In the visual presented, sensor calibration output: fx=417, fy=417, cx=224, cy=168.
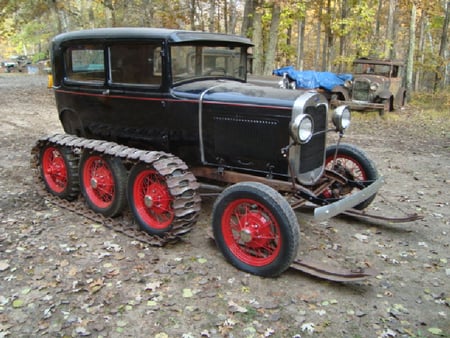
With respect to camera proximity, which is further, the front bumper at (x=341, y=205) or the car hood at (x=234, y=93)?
the car hood at (x=234, y=93)

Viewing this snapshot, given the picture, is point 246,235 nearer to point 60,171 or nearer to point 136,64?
point 136,64

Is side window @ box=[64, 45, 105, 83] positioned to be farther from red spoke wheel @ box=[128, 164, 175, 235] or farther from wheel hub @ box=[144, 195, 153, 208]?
wheel hub @ box=[144, 195, 153, 208]

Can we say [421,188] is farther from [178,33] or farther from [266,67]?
[266,67]

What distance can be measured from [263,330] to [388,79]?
42.6 ft

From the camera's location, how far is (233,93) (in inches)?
181

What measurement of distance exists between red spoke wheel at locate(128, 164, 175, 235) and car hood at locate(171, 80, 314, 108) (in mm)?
974

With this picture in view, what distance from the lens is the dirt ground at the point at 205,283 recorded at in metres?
3.33

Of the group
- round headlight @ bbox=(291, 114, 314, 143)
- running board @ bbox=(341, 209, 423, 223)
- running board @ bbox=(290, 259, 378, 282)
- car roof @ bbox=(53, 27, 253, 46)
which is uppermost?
car roof @ bbox=(53, 27, 253, 46)

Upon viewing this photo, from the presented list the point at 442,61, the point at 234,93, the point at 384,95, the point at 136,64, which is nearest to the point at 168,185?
the point at 234,93

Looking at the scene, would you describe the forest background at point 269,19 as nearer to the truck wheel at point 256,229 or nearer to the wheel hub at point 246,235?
the truck wheel at point 256,229

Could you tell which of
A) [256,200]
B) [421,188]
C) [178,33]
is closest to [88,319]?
[256,200]

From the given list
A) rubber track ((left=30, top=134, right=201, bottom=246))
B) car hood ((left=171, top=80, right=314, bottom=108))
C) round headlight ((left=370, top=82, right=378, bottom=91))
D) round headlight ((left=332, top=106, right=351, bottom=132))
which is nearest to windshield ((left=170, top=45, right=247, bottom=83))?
car hood ((left=171, top=80, right=314, bottom=108))

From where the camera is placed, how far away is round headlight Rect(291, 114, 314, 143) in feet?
13.0

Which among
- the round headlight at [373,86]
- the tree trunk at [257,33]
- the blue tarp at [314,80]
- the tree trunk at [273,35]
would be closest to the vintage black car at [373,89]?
the round headlight at [373,86]
